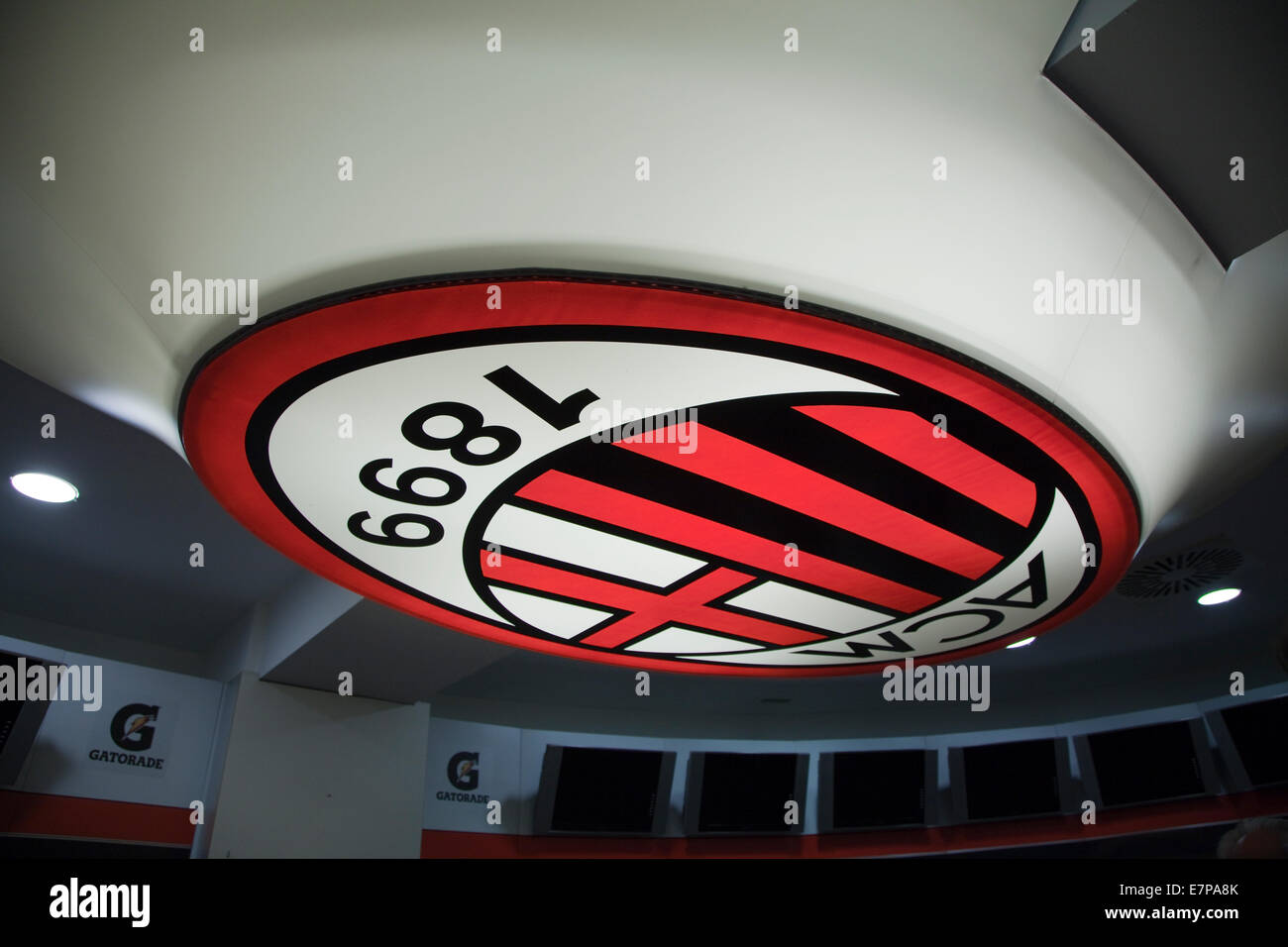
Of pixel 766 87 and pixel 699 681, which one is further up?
pixel 766 87

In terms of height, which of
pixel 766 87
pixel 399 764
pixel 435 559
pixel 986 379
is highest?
pixel 766 87

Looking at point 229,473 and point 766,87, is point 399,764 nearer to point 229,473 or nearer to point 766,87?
point 229,473

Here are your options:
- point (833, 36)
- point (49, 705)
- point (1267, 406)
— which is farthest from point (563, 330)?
point (49, 705)

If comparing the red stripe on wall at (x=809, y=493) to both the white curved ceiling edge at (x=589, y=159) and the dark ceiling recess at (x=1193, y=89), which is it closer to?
the white curved ceiling edge at (x=589, y=159)

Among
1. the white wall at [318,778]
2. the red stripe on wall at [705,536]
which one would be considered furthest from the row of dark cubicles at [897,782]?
the red stripe on wall at [705,536]

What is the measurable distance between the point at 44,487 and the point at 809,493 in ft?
12.8

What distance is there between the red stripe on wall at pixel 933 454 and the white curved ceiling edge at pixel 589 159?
253 mm

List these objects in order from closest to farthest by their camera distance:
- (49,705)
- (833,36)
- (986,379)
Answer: (833,36)
(986,379)
(49,705)

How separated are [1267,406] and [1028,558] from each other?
0.96 metres

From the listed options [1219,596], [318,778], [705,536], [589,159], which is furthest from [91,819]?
[1219,596]

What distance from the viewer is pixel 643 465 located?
7.39ft

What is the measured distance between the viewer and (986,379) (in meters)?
1.93

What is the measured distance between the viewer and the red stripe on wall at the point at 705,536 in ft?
7.87

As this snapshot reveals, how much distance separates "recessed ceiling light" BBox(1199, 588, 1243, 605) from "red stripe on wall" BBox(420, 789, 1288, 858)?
1460 mm
